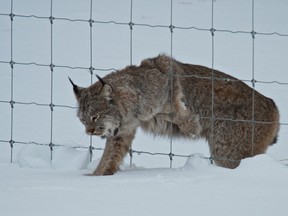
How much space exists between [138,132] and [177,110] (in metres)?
1.96

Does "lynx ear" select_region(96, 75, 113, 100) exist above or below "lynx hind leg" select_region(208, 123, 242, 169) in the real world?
above

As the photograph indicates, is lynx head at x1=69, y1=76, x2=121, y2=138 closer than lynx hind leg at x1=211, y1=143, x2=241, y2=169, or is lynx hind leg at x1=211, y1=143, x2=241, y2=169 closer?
lynx head at x1=69, y1=76, x2=121, y2=138

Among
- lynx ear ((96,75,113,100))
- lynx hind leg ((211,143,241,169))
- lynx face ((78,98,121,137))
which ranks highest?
lynx ear ((96,75,113,100))

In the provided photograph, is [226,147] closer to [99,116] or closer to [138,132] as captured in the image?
[99,116]

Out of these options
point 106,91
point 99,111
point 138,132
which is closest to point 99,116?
point 99,111

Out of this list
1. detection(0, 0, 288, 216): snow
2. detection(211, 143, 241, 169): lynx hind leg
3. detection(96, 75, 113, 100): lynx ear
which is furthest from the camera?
detection(211, 143, 241, 169): lynx hind leg

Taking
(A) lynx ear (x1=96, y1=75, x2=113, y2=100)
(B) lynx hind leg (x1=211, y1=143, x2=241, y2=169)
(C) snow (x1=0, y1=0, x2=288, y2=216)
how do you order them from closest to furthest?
(C) snow (x1=0, y1=0, x2=288, y2=216) < (A) lynx ear (x1=96, y1=75, x2=113, y2=100) < (B) lynx hind leg (x1=211, y1=143, x2=241, y2=169)

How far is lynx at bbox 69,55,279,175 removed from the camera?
7738mm

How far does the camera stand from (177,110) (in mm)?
7922

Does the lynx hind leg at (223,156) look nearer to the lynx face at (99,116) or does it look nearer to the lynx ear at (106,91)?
the lynx face at (99,116)

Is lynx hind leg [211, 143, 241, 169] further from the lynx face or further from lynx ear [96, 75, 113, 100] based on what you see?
lynx ear [96, 75, 113, 100]

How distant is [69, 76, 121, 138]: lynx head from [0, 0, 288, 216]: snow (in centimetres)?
35

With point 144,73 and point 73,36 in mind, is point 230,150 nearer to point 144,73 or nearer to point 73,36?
point 144,73

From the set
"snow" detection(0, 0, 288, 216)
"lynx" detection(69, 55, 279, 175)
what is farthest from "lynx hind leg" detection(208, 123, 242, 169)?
"snow" detection(0, 0, 288, 216)
